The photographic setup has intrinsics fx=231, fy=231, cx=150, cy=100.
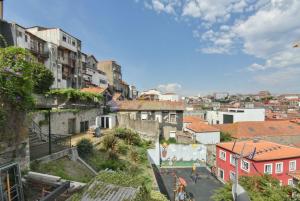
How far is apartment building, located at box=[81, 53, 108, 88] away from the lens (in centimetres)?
4962

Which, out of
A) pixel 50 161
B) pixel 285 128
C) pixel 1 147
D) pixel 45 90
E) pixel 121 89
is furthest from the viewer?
pixel 121 89

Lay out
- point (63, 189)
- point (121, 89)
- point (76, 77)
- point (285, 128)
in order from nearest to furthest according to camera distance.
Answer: point (63, 189) → point (285, 128) → point (76, 77) → point (121, 89)

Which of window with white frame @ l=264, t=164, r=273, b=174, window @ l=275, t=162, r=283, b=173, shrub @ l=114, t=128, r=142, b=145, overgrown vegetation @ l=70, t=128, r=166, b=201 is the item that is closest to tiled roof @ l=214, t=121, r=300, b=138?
window @ l=275, t=162, r=283, b=173

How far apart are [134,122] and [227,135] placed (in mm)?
16587

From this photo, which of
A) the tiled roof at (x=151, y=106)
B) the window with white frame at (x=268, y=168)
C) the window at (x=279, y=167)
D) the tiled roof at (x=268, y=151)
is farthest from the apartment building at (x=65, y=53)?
the window at (x=279, y=167)

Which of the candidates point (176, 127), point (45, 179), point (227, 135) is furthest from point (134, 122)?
point (45, 179)

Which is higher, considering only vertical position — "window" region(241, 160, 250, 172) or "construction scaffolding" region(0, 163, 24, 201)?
"construction scaffolding" region(0, 163, 24, 201)

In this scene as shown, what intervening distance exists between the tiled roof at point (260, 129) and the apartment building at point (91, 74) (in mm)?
29934

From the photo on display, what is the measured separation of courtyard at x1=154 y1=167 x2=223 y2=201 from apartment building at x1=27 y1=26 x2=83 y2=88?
2458 centimetres

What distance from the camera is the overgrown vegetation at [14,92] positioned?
8141mm

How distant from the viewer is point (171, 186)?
938 inches

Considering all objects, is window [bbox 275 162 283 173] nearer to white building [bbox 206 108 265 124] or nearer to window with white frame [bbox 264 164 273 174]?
window with white frame [bbox 264 164 273 174]

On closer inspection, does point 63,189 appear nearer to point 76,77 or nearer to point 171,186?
point 171,186

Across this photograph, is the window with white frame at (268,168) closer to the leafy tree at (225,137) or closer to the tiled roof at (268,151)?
the tiled roof at (268,151)
